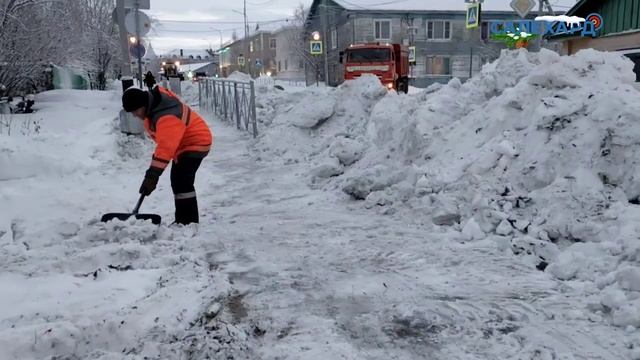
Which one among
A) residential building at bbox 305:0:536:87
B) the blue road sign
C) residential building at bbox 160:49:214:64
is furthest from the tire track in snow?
residential building at bbox 160:49:214:64

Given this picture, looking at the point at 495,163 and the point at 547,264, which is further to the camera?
the point at 495,163

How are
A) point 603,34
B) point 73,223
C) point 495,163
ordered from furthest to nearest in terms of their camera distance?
1. point 603,34
2. point 495,163
3. point 73,223

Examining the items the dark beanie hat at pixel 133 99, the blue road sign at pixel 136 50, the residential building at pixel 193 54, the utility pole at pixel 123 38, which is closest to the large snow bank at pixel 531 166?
the dark beanie hat at pixel 133 99

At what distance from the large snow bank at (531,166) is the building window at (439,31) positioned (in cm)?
3655

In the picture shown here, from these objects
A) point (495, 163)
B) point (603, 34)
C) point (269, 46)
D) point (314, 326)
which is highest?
point (269, 46)

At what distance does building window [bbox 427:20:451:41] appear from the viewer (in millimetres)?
42594

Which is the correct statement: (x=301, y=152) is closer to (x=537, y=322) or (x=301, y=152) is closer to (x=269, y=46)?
(x=537, y=322)

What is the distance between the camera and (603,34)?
15.5 metres

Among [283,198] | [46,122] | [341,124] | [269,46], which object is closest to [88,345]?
[283,198]

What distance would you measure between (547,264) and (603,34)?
553 inches

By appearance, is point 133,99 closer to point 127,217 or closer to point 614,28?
point 127,217

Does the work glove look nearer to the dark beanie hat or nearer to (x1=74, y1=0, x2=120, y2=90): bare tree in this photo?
the dark beanie hat

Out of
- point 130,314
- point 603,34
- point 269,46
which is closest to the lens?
point 130,314

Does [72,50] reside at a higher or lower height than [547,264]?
higher
